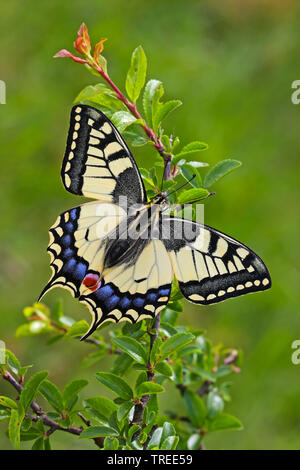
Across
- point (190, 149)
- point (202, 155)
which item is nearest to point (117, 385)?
point (190, 149)

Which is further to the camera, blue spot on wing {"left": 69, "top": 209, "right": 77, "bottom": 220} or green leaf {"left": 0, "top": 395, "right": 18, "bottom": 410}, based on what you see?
blue spot on wing {"left": 69, "top": 209, "right": 77, "bottom": 220}

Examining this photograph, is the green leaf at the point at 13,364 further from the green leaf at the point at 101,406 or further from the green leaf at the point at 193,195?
the green leaf at the point at 193,195

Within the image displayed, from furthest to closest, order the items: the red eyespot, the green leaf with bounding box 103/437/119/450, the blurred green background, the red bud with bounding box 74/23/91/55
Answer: the blurred green background, the red eyespot, the red bud with bounding box 74/23/91/55, the green leaf with bounding box 103/437/119/450

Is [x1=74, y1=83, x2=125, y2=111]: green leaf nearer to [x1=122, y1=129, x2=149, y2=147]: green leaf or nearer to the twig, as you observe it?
[x1=122, y1=129, x2=149, y2=147]: green leaf

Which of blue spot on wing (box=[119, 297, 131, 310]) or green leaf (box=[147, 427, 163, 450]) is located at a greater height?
blue spot on wing (box=[119, 297, 131, 310])

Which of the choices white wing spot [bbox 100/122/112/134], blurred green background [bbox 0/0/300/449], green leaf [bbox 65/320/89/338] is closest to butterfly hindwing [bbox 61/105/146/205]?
white wing spot [bbox 100/122/112/134]

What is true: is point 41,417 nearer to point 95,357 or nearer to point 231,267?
point 95,357
